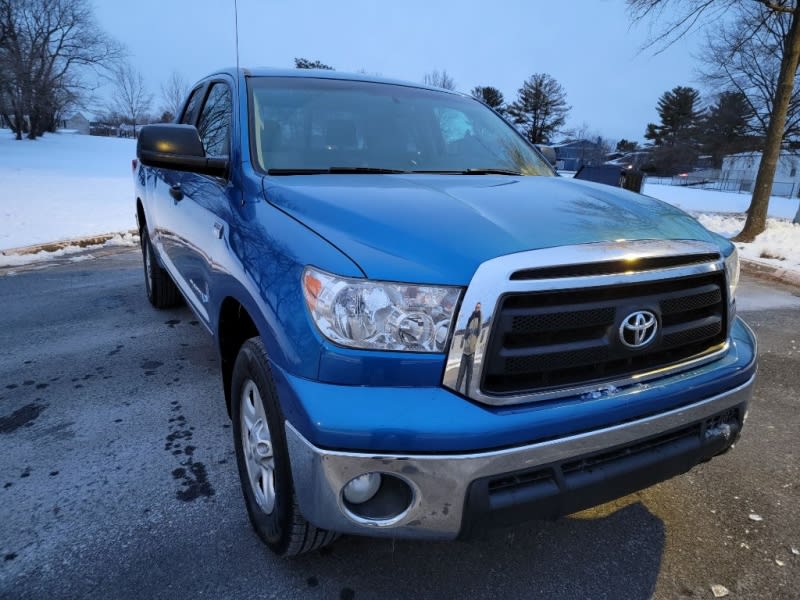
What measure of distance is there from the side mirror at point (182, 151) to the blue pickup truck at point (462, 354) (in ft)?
0.81

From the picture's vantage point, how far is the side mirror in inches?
95.0

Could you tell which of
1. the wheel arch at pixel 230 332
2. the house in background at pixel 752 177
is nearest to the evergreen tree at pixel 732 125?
the house in background at pixel 752 177

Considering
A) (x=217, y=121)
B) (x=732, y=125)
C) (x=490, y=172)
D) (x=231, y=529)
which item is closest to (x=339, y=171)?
(x=490, y=172)

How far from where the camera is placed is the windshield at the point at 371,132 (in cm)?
254

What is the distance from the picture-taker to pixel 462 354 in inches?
60.2

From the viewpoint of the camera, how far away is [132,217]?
34.3 ft

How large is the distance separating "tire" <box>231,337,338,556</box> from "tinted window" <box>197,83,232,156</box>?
1.17 m

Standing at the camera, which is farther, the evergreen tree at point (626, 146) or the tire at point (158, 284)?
the evergreen tree at point (626, 146)

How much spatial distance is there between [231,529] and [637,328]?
5.47ft

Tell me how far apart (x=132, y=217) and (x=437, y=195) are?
9.96 meters

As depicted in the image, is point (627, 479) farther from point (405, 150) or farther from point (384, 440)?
point (405, 150)

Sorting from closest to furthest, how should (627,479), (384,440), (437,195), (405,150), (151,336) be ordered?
1. (384,440)
2. (627,479)
3. (437,195)
4. (405,150)
5. (151,336)

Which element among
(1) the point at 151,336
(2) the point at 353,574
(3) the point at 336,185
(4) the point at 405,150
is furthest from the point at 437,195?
(1) the point at 151,336

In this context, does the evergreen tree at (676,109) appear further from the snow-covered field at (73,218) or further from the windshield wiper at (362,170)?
the windshield wiper at (362,170)
